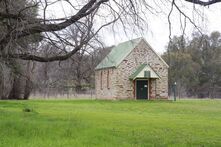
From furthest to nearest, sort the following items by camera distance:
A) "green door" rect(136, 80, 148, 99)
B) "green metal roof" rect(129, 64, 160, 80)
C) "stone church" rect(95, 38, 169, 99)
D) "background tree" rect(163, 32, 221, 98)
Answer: "background tree" rect(163, 32, 221, 98) → "green door" rect(136, 80, 148, 99) → "stone church" rect(95, 38, 169, 99) → "green metal roof" rect(129, 64, 160, 80)

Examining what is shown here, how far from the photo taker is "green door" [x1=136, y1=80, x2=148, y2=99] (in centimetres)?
5203

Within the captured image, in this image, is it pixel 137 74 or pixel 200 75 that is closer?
pixel 137 74

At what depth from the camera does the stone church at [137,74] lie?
168 ft

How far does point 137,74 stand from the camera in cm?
5050

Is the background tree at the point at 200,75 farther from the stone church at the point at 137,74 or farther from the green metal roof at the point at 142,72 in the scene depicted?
the green metal roof at the point at 142,72

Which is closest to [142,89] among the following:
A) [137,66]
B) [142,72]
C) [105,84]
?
[142,72]

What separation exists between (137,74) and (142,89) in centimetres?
259

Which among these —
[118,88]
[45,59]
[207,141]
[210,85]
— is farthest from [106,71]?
[207,141]

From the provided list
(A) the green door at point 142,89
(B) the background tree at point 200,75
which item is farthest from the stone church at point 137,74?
(B) the background tree at point 200,75

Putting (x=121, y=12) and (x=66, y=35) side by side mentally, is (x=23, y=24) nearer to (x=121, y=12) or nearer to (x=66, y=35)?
(x=66, y=35)

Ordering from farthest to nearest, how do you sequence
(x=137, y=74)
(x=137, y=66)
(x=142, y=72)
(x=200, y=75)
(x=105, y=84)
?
(x=200, y=75)
(x=105, y=84)
(x=137, y=66)
(x=142, y=72)
(x=137, y=74)

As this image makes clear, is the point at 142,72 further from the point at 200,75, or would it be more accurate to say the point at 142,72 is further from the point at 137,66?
the point at 200,75

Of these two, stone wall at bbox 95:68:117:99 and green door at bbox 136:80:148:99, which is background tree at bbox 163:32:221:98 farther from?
green door at bbox 136:80:148:99

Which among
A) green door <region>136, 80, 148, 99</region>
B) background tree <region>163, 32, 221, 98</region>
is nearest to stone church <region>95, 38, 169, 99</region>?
green door <region>136, 80, 148, 99</region>
